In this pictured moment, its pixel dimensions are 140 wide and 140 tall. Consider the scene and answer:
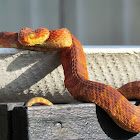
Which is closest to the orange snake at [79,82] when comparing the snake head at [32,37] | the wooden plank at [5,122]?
the snake head at [32,37]

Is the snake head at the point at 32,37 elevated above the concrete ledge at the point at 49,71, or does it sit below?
above

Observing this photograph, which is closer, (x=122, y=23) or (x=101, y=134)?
(x=101, y=134)

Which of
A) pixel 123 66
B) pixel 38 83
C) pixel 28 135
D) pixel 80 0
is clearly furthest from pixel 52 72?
pixel 80 0

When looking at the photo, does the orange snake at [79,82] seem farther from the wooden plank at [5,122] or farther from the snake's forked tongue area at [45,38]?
the wooden plank at [5,122]

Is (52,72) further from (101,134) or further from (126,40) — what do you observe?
(126,40)

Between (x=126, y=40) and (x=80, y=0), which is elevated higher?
(x=80, y=0)

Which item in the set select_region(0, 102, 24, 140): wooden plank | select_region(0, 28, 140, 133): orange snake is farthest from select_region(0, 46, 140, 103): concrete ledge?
select_region(0, 102, 24, 140): wooden plank

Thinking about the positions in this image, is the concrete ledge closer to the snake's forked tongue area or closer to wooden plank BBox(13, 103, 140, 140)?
the snake's forked tongue area
